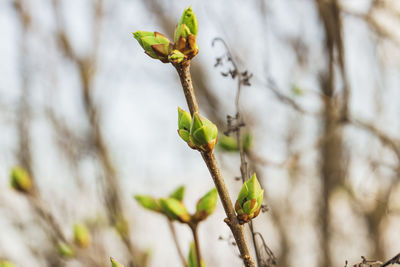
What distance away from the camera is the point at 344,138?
5.64 ft

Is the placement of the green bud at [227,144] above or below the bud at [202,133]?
above

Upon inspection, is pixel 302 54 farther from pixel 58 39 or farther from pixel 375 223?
pixel 58 39

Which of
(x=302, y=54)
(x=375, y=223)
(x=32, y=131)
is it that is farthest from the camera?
(x=32, y=131)

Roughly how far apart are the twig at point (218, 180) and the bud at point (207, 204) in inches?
4.1

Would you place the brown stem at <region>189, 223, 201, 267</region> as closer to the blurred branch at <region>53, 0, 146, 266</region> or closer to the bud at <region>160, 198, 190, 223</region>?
the bud at <region>160, 198, 190, 223</region>

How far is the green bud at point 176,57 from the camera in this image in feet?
1.02

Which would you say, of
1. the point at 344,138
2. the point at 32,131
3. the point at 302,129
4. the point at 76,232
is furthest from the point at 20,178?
the point at 302,129

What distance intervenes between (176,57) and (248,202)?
0.52 ft

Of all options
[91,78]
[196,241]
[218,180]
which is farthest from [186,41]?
[91,78]

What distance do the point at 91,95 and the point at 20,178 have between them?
959 mm

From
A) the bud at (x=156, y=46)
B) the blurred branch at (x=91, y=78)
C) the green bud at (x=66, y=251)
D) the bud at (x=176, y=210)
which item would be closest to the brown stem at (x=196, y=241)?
the bud at (x=176, y=210)

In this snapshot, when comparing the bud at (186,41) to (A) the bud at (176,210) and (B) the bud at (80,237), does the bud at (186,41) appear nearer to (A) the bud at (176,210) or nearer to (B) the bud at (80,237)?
(A) the bud at (176,210)

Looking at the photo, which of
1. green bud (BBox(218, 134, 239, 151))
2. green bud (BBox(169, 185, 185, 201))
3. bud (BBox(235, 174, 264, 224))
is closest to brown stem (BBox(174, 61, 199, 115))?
bud (BBox(235, 174, 264, 224))

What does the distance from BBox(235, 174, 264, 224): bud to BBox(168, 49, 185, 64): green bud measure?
144 mm
